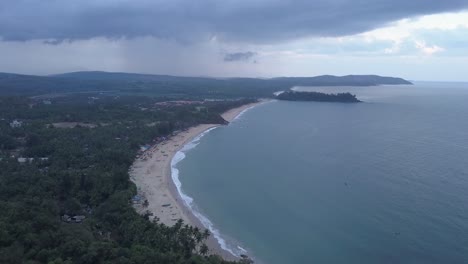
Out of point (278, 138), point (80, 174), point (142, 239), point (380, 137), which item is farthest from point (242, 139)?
point (142, 239)

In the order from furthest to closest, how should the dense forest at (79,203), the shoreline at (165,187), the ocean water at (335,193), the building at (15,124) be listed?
the building at (15,124)
the shoreline at (165,187)
the ocean water at (335,193)
the dense forest at (79,203)

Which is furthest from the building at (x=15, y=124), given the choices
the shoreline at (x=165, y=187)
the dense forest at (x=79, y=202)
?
the shoreline at (x=165, y=187)

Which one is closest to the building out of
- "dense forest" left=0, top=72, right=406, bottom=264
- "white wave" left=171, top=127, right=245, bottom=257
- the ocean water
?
"dense forest" left=0, top=72, right=406, bottom=264

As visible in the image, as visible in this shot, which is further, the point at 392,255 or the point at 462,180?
the point at 462,180

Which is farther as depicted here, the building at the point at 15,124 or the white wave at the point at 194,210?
the building at the point at 15,124

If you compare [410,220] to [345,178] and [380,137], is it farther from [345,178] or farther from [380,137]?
[380,137]

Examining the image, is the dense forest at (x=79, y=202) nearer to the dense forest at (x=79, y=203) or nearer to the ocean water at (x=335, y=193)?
the dense forest at (x=79, y=203)
